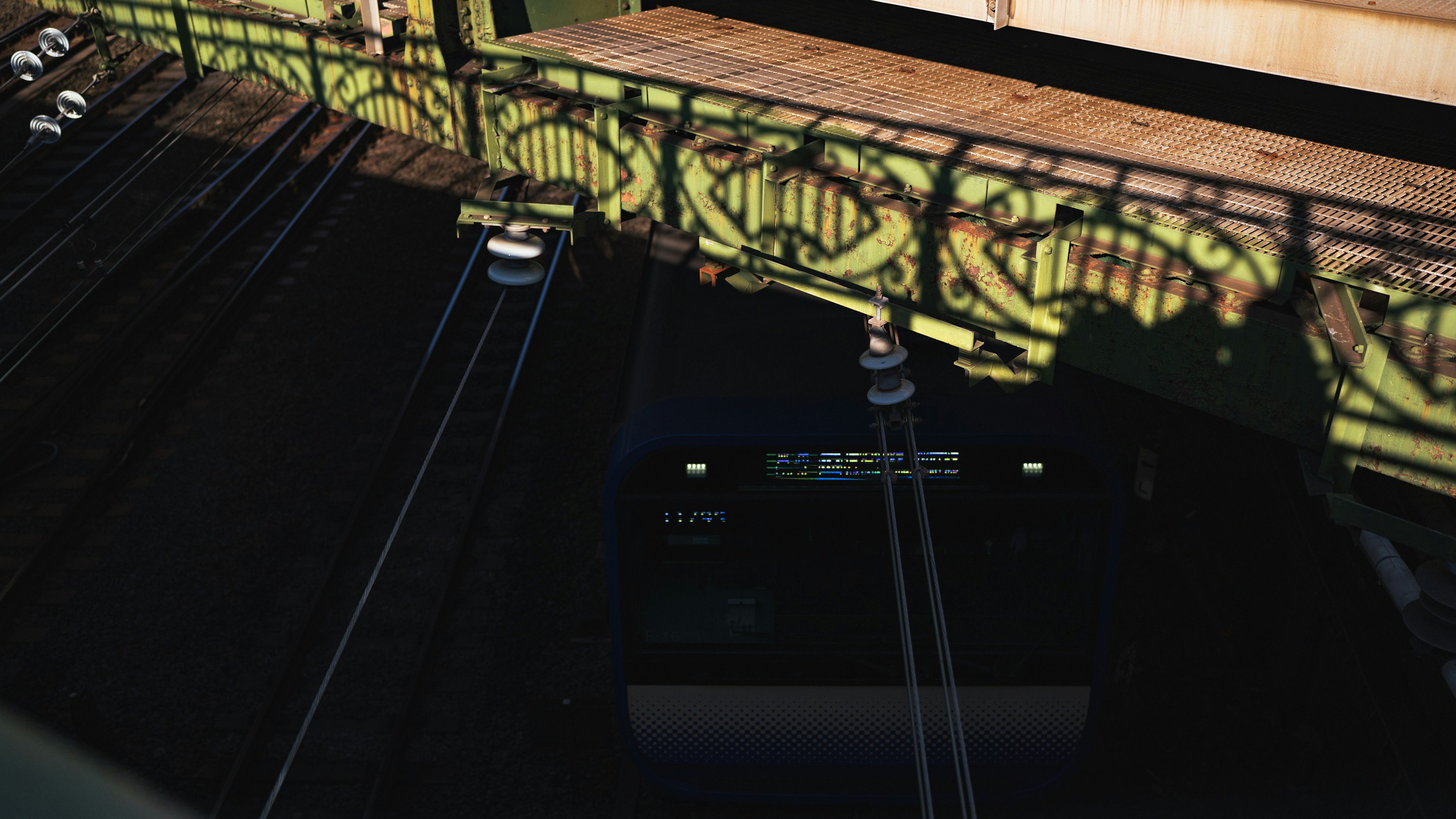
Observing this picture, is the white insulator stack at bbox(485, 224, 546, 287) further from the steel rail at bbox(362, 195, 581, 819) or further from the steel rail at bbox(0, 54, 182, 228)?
the steel rail at bbox(0, 54, 182, 228)

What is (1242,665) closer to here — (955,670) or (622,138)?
(955,670)

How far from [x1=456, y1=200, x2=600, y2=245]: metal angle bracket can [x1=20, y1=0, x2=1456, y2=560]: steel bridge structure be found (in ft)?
0.08

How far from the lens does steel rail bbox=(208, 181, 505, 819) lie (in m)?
9.75

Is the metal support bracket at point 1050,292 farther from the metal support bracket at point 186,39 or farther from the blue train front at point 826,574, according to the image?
the metal support bracket at point 186,39

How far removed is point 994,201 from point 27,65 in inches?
495

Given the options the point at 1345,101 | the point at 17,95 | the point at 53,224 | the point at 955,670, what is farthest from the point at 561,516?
the point at 17,95

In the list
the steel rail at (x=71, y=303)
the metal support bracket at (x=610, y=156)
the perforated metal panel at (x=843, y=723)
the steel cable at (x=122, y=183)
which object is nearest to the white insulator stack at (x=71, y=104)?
the steel cable at (x=122, y=183)

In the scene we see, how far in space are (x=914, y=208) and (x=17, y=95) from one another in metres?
19.7

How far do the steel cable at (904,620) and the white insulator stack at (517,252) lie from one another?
3112 mm

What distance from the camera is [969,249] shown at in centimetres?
706

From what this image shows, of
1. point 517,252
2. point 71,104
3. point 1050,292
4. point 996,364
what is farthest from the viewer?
point 71,104

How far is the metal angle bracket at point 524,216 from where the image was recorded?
9.05 meters

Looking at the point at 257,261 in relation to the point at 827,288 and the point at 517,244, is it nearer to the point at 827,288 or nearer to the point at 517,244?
the point at 517,244

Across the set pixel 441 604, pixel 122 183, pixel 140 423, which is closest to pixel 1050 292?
pixel 441 604
